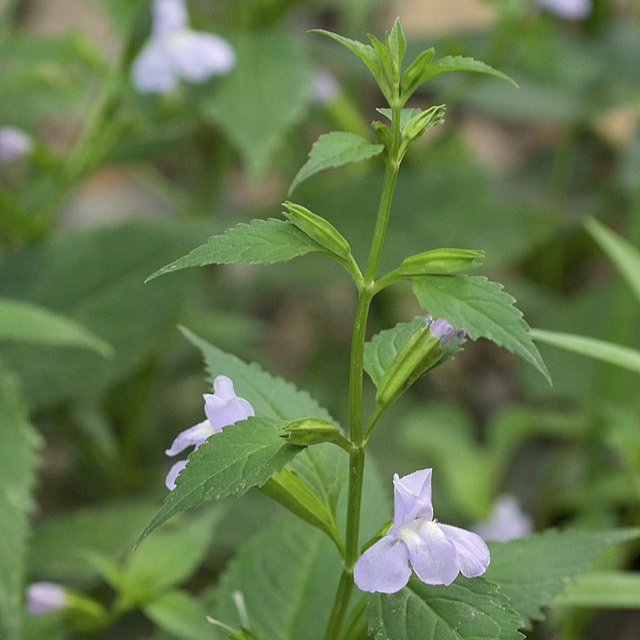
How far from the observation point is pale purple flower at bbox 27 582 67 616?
A: 1.06 m

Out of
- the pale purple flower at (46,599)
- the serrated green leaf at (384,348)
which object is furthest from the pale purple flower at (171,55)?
the serrated green leaf at (384,348)

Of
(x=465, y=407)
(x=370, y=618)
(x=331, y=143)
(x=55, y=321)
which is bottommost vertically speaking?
(x=465, y=407)

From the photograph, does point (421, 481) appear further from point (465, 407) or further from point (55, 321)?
point (465, 407)

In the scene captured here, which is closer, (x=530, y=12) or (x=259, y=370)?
(x=259, y=370)

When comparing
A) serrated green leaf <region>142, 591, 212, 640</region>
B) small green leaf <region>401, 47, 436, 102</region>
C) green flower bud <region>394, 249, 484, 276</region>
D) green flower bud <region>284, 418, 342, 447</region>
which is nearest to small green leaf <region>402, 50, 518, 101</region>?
small green leaf <region>401, 47, 436, 102</region>

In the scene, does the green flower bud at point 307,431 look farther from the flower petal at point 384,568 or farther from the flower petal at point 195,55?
the flower petal at point 195,55

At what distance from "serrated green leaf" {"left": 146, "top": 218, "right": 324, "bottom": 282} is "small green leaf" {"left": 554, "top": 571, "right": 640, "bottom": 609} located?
0.63 meters

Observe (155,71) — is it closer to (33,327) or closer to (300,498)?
(33,327)

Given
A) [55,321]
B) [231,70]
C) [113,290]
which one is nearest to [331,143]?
[55,321]

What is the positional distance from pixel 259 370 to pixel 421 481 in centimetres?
22

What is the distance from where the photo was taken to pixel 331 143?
26.0 inches

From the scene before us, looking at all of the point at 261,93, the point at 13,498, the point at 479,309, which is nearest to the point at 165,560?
the point at 13,498

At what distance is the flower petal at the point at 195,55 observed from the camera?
1.57 metres

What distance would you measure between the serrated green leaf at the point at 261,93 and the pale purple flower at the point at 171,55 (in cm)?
8
